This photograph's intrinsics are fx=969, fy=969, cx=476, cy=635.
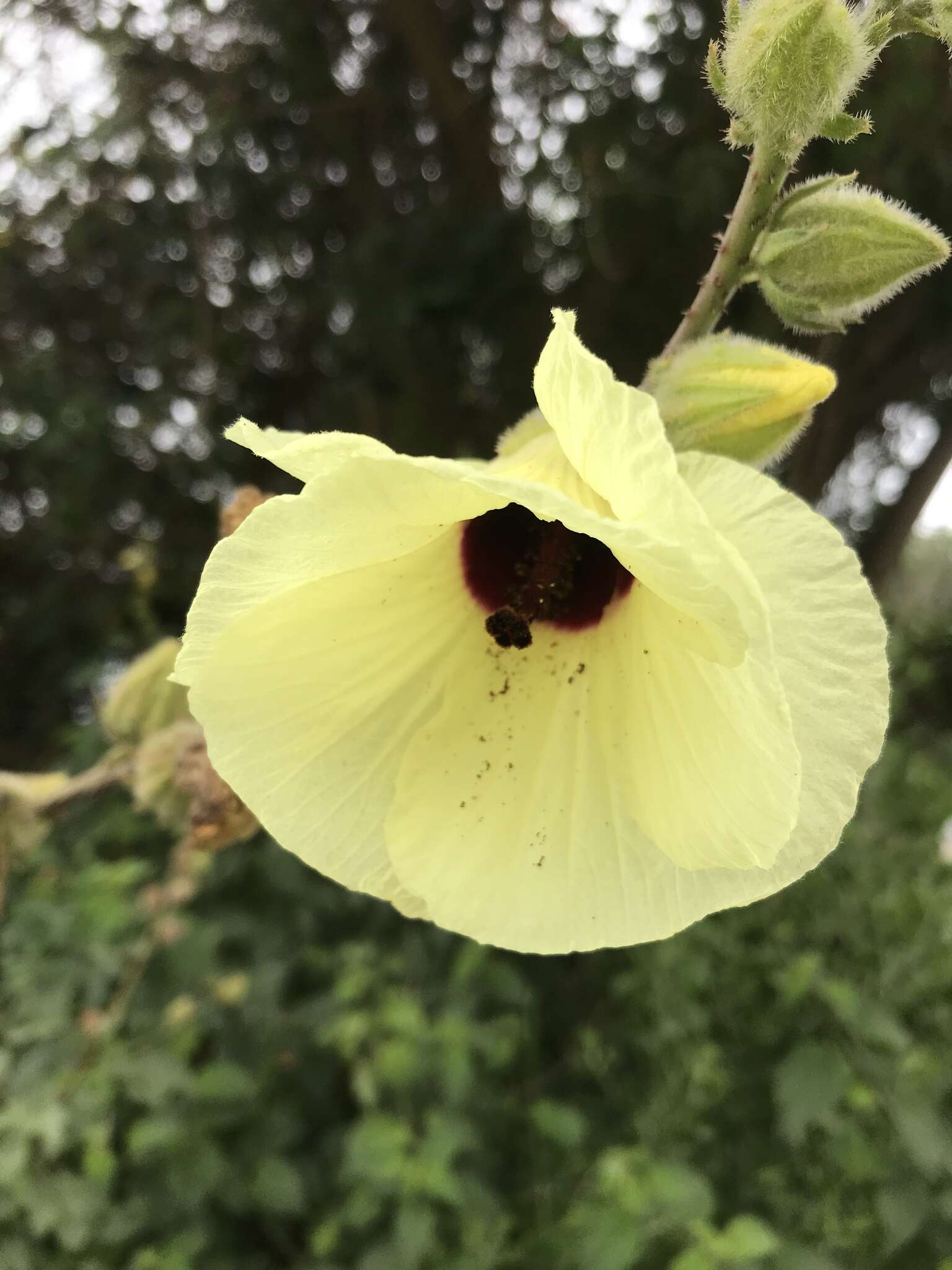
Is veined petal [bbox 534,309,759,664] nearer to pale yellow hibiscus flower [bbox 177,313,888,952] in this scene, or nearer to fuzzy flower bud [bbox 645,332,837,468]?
pale yellow hibiscus flower [bbox 177,313,888,952]

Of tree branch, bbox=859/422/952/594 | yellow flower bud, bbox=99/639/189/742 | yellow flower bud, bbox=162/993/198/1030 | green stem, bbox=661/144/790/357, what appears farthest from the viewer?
tree branch, bbox=859/422/952/594

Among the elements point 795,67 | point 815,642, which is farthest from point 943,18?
point 815,642

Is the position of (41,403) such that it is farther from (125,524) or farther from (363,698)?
(363,698)

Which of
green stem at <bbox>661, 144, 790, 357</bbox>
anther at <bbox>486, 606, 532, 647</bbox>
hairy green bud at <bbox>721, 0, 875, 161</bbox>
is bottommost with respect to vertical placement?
anther at <bbox>486, 606, 532, 647</bbox>

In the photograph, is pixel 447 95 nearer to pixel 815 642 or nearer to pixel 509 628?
pixel 509 628

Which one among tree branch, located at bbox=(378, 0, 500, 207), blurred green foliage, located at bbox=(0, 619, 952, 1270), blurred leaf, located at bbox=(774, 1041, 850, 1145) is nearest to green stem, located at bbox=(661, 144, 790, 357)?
blurred green foliage, located at bbox=(0, 619, 952, 1270)

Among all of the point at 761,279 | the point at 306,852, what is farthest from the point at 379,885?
the point at 761,279
